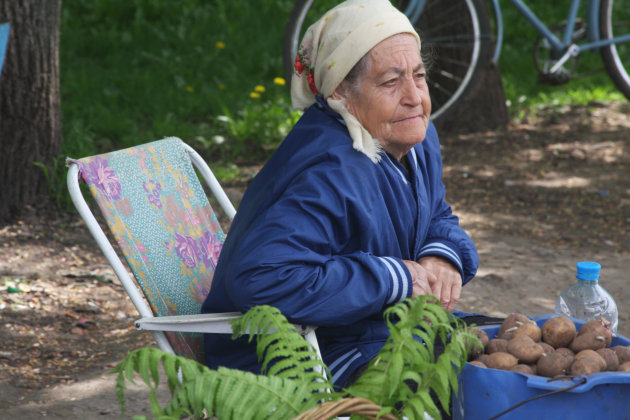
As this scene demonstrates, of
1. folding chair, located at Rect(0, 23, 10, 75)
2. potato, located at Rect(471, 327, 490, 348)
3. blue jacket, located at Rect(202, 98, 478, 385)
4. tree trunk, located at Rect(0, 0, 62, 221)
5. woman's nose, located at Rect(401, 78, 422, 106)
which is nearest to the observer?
potato, located at Rect(471, 327, 490, 348)

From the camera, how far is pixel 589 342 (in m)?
1.69

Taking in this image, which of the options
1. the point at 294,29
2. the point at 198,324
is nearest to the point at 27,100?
the point at 294,29

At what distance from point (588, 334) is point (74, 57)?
7157 mm

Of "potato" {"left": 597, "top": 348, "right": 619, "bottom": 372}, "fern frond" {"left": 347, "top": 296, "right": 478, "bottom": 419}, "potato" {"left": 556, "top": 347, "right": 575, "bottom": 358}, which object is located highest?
"fern frond" {"left": 347, "top": 296, "right": 478, "bottom": 419}

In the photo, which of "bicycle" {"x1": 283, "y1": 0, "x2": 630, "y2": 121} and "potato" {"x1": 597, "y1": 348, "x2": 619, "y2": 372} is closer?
"potato" {"x1": 597, "y1": 348, "x2": 619, "y2": 372}

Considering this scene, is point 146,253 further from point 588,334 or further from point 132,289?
point 588,334

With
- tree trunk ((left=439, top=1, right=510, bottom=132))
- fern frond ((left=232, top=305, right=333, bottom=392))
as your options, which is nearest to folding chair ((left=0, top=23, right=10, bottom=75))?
fern frond ((left=232, top=305, right=333, bottom=392))

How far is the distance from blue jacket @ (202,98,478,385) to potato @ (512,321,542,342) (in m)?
0.38

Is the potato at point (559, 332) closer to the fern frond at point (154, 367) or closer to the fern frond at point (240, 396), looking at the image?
the fern frond at point (240, 396)

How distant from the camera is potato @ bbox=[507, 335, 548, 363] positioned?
1.64m

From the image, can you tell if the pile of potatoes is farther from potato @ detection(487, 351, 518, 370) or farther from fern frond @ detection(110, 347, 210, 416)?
fern frond @ detection(110, 347, 210, 416)

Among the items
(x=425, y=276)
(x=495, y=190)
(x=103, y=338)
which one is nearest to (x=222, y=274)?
(x=425, y=276)

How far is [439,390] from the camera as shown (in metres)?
1.46

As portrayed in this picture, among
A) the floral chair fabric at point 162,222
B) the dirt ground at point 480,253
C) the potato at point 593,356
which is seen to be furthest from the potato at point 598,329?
the dirt ground at point 480,253
